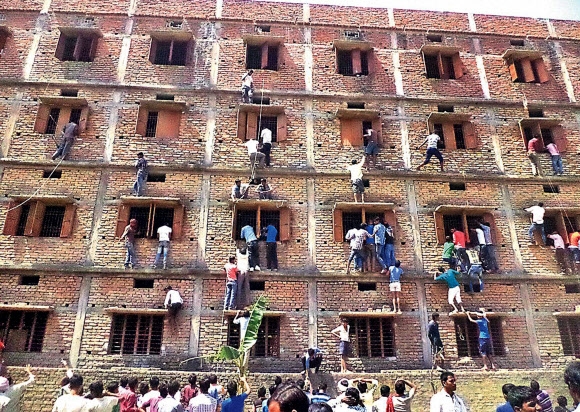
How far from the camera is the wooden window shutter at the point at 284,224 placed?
42.1 ft

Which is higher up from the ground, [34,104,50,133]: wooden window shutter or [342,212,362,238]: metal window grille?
[34,104,50,133]: wooden window shutter

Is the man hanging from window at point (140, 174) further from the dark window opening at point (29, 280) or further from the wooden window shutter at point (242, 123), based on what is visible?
the dark window opening at point (29, 280)

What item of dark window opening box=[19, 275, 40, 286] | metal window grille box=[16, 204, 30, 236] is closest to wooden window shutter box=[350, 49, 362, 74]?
metal window grille box=[16, 204, 30, 236]

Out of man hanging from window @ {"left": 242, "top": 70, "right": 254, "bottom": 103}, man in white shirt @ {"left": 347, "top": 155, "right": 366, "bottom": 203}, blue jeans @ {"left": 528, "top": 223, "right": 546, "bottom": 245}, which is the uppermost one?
man hanging from window @ {"left": 242, "top": 70, "right": 254, "bottom": 103}

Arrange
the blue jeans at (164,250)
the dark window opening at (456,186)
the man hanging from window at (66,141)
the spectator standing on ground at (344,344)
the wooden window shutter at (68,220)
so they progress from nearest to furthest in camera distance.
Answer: the spectator standing on ground at (344,344) < the blue jeans at (164,250) < the wooden window shutter at (68,220) < the man hanging from window at (66,141) < the dark window opening at (456,186)

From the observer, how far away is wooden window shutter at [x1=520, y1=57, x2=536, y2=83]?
52.0 ft

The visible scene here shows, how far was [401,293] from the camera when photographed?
12.4m

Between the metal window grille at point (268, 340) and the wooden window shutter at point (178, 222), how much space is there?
3.49m

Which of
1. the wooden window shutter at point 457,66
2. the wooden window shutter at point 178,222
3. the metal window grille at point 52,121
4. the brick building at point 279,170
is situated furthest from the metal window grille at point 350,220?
the metal window grille at point 52,121

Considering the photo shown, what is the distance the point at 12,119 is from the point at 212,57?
671 cm

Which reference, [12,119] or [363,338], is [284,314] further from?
[12,119]

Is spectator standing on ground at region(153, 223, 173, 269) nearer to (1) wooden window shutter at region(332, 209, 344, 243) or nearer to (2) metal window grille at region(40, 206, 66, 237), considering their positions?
(2) metal window grille at region(40, 206, 66, 237)

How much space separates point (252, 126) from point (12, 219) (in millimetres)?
7556

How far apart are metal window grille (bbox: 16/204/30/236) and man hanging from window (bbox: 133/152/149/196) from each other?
3.13m
